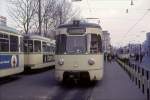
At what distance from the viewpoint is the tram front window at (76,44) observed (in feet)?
58.9

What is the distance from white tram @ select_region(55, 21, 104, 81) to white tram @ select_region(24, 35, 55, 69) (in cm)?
871

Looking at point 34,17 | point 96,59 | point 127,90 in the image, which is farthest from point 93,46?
point 34,17

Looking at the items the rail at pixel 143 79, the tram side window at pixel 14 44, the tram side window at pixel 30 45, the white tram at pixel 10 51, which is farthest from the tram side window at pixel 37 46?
the rail at pixel 143 79

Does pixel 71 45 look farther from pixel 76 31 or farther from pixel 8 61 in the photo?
pixel 8 61

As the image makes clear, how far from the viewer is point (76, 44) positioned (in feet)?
59.2

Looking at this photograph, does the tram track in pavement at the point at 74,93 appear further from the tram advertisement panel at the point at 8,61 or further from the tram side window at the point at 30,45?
the tram side window at the point at 30,45

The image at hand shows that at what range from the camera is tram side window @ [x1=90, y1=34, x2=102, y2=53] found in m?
18.2

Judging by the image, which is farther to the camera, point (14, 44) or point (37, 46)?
point (37, 46)

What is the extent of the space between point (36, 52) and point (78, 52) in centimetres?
1086

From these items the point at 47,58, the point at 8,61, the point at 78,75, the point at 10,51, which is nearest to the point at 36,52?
the point at 47,58

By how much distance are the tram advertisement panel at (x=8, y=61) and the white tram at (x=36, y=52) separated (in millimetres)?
4873

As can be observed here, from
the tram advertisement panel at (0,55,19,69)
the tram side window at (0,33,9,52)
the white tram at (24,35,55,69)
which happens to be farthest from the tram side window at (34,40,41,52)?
the tram side window at (0,33,9,52)

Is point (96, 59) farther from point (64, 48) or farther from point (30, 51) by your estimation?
point (30, 51)

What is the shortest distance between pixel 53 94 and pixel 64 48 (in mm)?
→ 3393
